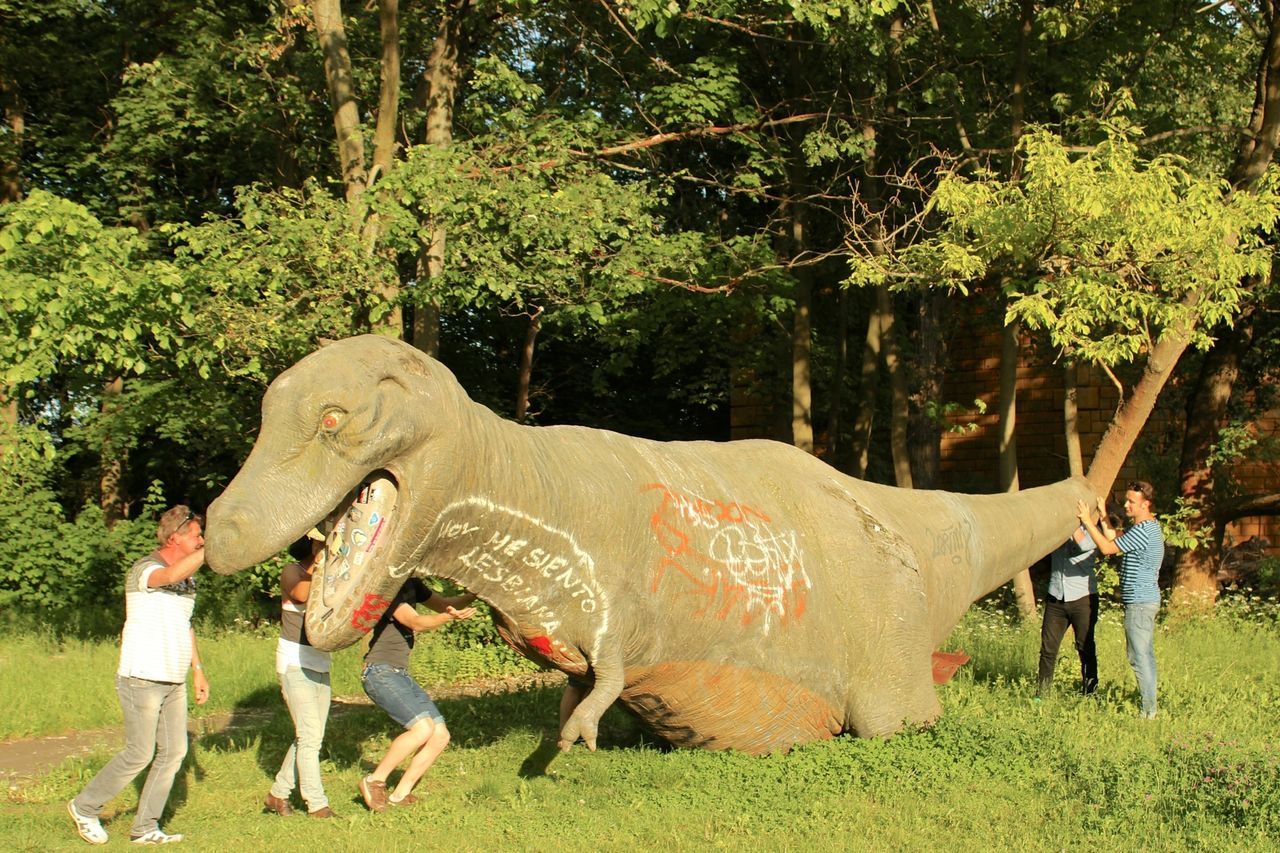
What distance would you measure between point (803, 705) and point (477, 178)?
6.85m

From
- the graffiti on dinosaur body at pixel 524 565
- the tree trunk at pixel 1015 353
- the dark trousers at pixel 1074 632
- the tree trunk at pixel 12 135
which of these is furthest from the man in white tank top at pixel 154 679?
the tree trunk at pixel 12 135

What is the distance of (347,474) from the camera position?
5.86 m

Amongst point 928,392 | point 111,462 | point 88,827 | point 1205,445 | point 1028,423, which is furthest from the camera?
point 1028,423

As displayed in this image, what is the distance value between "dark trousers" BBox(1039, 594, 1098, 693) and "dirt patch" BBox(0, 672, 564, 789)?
4333 millimetres

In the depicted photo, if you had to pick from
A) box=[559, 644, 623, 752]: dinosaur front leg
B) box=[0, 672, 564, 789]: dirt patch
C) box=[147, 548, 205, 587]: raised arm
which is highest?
box=[147, 548, 205, 587]: raised arm

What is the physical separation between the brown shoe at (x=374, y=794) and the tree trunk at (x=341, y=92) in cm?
709

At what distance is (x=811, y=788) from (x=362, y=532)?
10.3 feet

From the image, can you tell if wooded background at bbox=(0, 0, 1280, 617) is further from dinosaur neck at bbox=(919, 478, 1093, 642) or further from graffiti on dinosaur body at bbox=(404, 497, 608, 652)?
graffiti on dinosaur body at bbox=(404, 497, 608, 652)

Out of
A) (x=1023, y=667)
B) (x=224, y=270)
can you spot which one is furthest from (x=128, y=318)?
(x=1023, y=667)

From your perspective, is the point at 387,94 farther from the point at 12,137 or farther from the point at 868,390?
the point at 868,390

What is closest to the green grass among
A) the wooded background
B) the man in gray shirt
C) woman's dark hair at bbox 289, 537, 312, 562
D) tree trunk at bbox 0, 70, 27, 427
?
the man in gray shirt

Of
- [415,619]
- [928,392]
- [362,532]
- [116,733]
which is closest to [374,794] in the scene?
[415,619]

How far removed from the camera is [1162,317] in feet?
36.4

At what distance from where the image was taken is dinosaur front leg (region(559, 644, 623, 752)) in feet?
21.2
